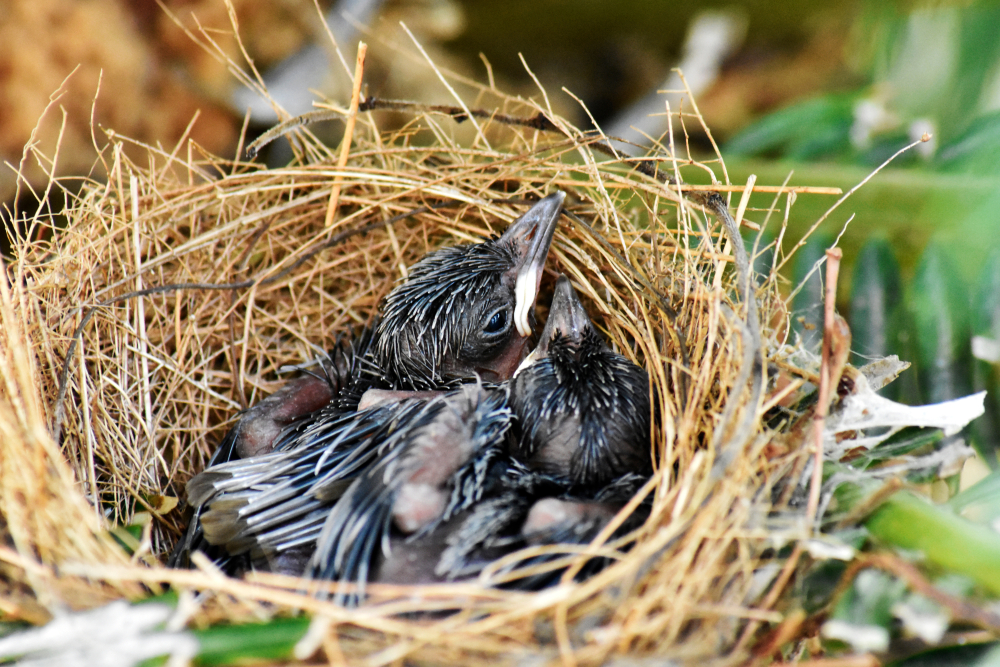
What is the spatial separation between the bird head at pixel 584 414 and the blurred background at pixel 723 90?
0.27 metres

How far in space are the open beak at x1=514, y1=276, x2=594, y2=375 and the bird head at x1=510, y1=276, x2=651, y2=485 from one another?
0.13ft

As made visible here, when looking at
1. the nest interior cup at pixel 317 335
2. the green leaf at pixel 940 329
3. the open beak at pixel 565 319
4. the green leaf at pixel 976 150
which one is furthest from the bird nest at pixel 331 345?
the green leaf at pixel 976 150

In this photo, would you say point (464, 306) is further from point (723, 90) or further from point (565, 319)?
point (723, 90)

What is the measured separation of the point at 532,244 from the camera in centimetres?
118

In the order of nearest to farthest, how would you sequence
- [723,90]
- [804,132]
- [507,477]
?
1. [507,477]
2. [804,132]
3. [723,90]

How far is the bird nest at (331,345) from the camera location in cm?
71

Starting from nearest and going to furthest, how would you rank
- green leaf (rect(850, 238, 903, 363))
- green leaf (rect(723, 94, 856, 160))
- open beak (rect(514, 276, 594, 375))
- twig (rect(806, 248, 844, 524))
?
1. twig (rect(806, 248, 844, 524))
2. open beak (rect(514, 276, 594, 375))
3. green leaf (rect(850, 238, 903, 363))
4. green leaf (rect(723, 94, 856, 160))

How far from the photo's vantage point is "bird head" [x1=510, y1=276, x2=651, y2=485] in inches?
37.5

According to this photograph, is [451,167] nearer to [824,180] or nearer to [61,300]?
[61,300]

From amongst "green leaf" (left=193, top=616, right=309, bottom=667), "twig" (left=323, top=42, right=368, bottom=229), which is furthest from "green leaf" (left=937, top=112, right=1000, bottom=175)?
"green leaf" (left=193, top=616, right=309, bottom=667)

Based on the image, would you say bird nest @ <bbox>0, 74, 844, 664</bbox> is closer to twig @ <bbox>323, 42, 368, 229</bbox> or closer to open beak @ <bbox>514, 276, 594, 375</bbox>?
twig @ <bbox>323, 42, 368, 229</bbox>

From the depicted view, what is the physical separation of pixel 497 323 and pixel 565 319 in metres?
0.15

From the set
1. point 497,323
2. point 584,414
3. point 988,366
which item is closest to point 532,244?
point 497,323

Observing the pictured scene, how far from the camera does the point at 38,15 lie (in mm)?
1499
